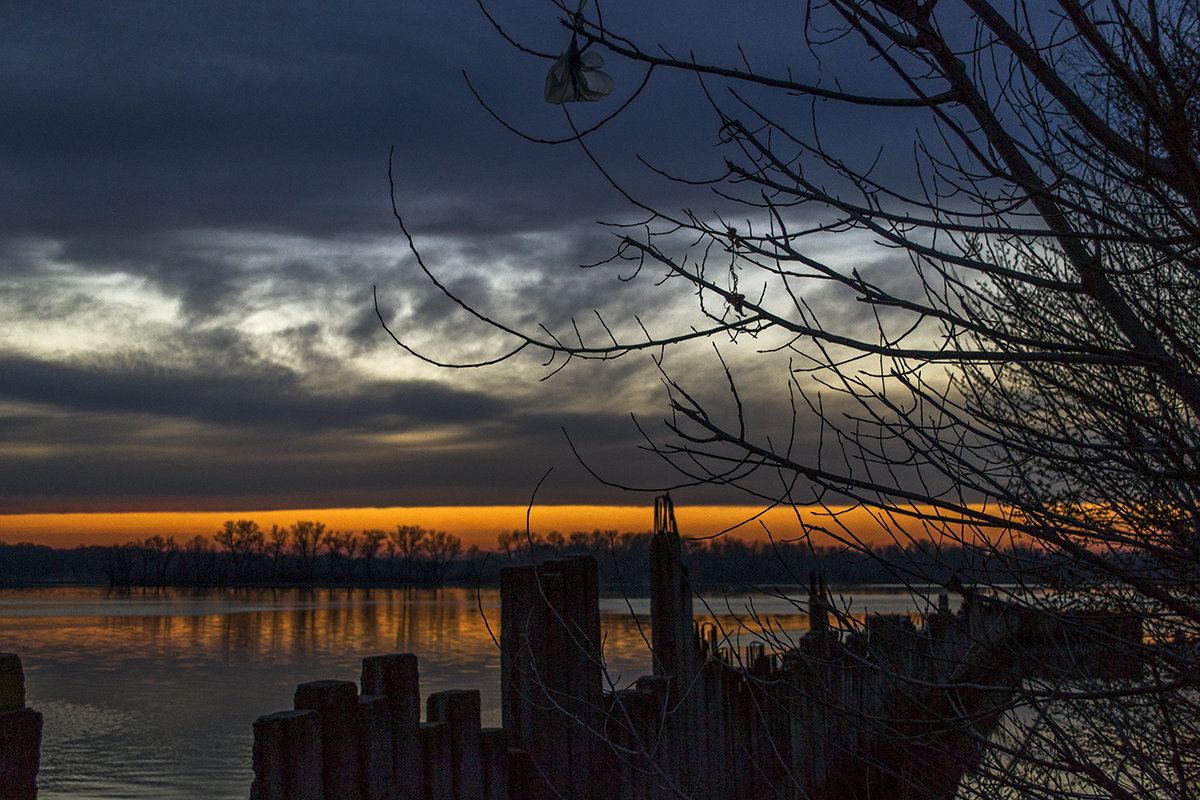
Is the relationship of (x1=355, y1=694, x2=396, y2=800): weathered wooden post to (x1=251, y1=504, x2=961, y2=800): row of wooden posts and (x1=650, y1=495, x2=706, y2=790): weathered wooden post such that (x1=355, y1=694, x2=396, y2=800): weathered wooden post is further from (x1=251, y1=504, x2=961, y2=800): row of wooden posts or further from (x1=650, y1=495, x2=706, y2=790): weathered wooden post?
(x1=650, y1=495, x2=706, y2=790): weathered wooden post

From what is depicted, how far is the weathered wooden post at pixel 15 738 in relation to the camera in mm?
3453

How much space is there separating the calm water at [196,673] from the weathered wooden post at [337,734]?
77 cm

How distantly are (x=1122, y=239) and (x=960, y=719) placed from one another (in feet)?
4.88

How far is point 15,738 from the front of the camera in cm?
350

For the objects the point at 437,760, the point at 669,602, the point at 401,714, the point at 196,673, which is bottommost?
the point at 196,673

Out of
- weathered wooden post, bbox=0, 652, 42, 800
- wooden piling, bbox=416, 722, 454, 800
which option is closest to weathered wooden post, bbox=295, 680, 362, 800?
wooden piling, bbox=416, 722, 454, 800

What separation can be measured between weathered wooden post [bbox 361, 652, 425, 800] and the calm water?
0.51 m

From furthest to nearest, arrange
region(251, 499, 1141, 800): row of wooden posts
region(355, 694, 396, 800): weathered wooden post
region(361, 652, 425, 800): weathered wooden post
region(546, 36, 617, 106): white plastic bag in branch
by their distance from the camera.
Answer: region(361, 652, 425, 800): weathered wooden post, region(355, 694, 396, 800): weathered wooden post, region(251, 499, 1141, 800): row of wooden posts, region(546, 36, 617, 106): white plastic bag in branch

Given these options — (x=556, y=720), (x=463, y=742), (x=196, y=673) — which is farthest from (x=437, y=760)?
(x=196, y=673)

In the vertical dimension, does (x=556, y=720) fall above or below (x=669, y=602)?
below

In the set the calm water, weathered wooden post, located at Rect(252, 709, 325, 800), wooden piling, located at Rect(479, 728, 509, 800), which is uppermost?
weathered wooden post, located at Rect(252, 709, 325, 800)

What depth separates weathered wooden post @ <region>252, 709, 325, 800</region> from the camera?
4.21 meters

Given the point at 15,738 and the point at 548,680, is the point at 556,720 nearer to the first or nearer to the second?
the point at 548,680

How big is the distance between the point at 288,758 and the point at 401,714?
0.70m
